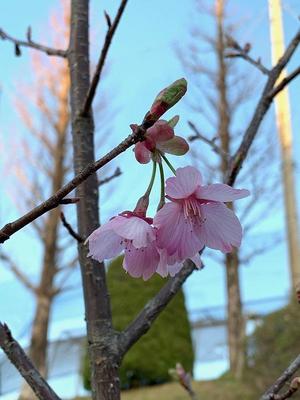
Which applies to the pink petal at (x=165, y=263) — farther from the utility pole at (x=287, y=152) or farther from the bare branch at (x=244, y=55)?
the utility pole at (x=287, y=152)

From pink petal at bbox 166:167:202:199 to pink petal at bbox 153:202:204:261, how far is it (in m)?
0.01

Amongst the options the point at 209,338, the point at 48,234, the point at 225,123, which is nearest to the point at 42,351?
the point at 48,234

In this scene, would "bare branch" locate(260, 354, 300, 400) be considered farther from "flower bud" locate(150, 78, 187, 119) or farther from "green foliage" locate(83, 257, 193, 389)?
"green foliage" locate(83, 257, 193, 389)

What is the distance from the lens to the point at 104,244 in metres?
0.49

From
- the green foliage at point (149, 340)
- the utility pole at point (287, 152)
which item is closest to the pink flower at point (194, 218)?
the green foliage at point (149, 340)

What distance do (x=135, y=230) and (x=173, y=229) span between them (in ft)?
0.10

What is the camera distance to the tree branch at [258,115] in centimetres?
95

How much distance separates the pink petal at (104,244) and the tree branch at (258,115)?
472 mm

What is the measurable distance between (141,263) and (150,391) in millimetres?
4933

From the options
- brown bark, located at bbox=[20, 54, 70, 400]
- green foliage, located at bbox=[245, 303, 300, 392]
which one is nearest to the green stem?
green foliage, located at bbox=[245, 303, 300, 392]

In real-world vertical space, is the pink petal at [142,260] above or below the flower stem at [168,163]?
below

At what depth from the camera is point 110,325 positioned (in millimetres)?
828

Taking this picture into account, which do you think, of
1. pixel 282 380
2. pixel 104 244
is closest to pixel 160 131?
pixel 104 244

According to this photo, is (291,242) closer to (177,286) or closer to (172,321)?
(172,321)
